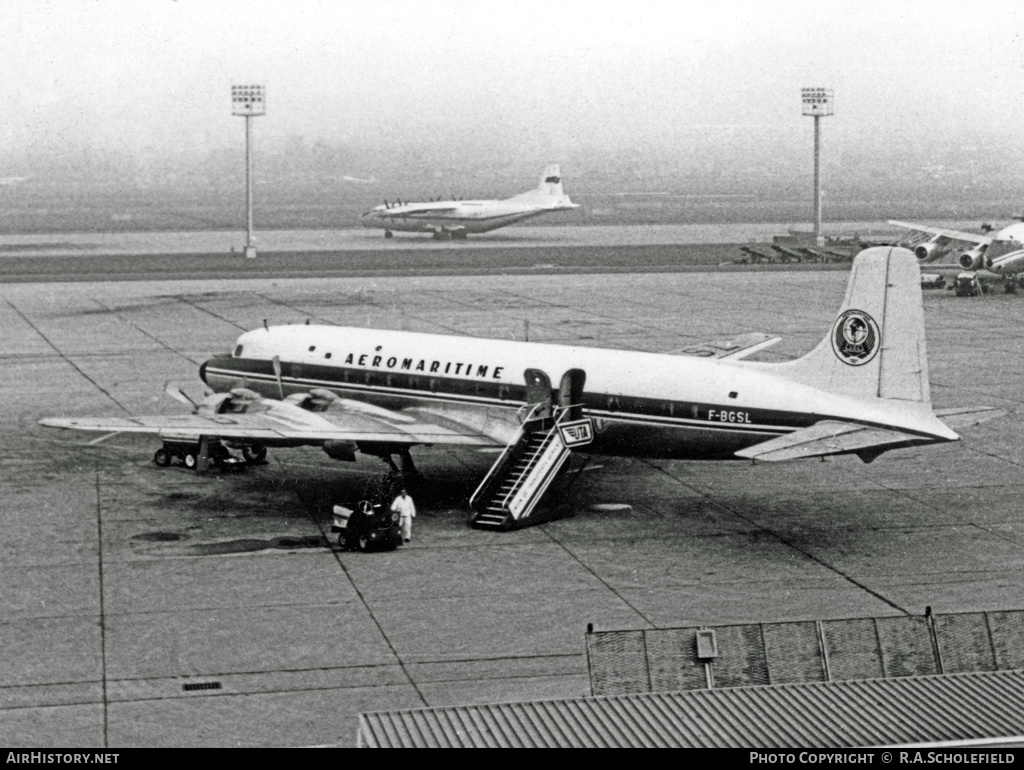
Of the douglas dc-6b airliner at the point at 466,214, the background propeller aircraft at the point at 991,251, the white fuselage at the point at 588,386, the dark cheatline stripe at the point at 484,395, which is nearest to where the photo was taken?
the white fuselage at the point at 588,386

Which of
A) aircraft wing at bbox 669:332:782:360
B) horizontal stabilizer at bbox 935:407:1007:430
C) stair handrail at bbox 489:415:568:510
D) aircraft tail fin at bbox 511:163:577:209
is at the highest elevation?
aircraft tail fin at bbox 511:163:577:209

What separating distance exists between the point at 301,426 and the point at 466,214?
357 feet

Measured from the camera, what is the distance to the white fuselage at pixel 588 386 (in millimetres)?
36625

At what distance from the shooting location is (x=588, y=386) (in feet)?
129

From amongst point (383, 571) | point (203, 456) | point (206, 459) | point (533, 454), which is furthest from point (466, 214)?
point (383, 571)

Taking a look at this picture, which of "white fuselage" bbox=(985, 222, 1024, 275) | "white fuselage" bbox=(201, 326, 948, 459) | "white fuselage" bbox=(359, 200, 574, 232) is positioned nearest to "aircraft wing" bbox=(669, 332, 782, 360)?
"white fuselage" bbox=(201, 326, 948, 459)

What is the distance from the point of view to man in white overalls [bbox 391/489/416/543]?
35.3 meters

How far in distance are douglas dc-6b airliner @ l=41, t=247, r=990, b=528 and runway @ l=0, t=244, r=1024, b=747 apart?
185 cm

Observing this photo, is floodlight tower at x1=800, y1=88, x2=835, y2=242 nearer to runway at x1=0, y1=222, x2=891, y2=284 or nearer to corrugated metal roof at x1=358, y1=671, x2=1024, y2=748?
runway at x1=0, y1=222, x2=891, y2=284

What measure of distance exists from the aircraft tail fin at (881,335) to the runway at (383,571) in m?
3.63

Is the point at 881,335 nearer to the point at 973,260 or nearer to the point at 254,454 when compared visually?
the point at 254,454

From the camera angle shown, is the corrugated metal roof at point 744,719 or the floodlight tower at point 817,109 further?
the floodlight tower at point 817,109

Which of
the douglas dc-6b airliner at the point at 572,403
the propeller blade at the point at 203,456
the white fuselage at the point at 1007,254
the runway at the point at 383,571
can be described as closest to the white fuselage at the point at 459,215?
the white fuselage at the point at 1007,254

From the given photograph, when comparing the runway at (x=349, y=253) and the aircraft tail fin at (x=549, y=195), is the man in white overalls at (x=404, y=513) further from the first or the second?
the aircraft tail fin at (x=549, y=195)
